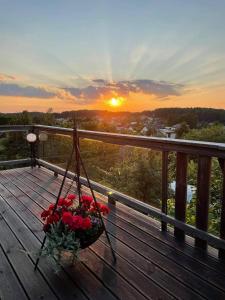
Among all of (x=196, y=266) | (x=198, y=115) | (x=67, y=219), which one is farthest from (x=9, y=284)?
(x=198, y=115)

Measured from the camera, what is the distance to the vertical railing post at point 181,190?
8.18ft

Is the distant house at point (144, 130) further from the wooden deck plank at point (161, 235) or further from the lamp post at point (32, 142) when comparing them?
the lamp post at point (32, 142)

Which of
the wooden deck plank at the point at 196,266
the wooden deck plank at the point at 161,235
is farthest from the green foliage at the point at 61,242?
the wooden deck plank at the point at 161,235

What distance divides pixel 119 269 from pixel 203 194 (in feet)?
3.09

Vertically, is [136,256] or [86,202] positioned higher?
[86,202]

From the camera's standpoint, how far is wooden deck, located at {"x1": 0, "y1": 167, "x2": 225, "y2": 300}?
5.97ft

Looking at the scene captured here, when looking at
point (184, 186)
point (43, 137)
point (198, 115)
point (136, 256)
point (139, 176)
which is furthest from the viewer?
point (198, 115)

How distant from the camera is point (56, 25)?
17.1 ft

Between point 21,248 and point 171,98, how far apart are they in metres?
8.98

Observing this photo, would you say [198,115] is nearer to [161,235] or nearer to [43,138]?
[43,138]

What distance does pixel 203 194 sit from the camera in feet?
7.57

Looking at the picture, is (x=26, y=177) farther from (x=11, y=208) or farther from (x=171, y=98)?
(x=171, y=98)

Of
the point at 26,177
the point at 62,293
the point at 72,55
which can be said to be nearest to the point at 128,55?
the point at 72,55

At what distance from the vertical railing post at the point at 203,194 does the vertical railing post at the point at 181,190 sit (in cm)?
19
